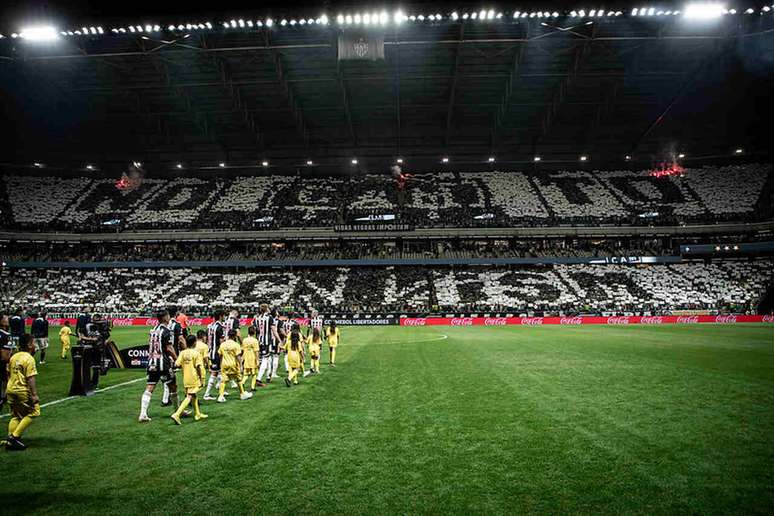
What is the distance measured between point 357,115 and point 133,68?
21.4 meters

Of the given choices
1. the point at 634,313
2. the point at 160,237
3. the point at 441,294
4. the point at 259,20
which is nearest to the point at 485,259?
the point at 441,294

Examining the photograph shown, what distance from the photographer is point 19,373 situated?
7230 mm

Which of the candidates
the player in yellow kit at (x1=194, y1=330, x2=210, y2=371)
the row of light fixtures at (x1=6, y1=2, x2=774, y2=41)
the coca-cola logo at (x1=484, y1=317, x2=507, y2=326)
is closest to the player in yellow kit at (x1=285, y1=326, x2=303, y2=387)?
the player in yellow kit at (x1=194, y1=330, x2=210, y2=371)

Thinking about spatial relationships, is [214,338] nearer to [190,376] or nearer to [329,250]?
[190,376]

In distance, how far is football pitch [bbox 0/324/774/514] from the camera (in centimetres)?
508

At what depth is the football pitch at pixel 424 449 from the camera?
508cm

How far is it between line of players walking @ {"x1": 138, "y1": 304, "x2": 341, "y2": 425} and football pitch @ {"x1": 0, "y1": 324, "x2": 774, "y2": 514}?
19.5 inches

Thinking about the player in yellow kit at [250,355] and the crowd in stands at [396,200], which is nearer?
the player in yellow kit at [250,355]

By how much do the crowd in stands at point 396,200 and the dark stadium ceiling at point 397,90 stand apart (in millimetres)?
2638

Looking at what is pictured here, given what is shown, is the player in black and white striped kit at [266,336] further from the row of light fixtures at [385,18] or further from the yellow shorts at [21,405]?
the row of light fixtures at [385,18]

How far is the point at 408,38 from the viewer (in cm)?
3734

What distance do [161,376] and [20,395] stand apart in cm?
244

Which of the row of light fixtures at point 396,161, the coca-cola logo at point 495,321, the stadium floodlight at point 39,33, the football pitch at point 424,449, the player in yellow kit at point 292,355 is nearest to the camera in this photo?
the football pitch at point 424,449

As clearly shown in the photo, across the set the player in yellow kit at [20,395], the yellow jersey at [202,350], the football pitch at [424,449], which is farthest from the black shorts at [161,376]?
the player in yellow kit at [20,395]
